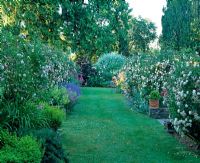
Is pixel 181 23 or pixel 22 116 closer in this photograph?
pixel 22 116

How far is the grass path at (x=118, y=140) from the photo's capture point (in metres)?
7.48

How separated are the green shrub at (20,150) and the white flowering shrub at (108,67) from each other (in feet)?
75.7

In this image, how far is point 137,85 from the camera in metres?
15.1

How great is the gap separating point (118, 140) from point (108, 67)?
68.8 feet

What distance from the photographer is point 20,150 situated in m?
4.98

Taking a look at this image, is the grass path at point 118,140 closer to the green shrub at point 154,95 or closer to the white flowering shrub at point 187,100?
the white flowering shrub at point 187,100

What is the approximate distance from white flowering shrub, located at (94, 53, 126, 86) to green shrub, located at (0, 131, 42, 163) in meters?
23.1

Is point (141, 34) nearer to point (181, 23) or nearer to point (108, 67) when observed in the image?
point (181, 23)

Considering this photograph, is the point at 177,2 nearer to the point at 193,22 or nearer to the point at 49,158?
the point at 193,22

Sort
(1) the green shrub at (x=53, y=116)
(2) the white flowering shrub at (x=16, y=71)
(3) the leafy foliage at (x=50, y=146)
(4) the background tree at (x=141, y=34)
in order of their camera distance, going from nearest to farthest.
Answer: (3) the leafy foliage at (x=50, y=146) → (2) the white flowering shrub at (x=16, y=71) → (1) the green shrub at (x=53, y=116) → (4) the background tree at (x=141, y=34)

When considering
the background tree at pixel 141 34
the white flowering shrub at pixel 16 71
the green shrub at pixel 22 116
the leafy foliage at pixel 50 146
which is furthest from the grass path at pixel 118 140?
the background tree at pixel 141 34

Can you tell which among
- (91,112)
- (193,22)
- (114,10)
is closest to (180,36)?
(193,22)

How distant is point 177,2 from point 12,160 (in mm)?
27867

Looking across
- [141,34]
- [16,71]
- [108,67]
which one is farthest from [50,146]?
[141,34]
